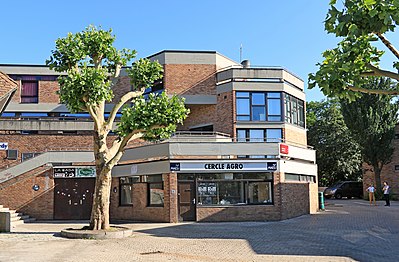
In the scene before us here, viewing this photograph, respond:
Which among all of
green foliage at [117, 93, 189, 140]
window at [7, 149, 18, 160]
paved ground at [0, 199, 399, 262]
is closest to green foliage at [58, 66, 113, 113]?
green foliage at [117, 93, 189, 140]

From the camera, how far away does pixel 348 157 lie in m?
45.4

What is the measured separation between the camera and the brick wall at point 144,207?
2123 centimetres

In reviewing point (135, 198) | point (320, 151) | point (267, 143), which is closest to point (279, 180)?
point (267, 143)

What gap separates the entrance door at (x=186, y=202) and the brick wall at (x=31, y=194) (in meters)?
8.07

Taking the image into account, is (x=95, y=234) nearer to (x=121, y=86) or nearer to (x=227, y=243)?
(x=227, y=243)

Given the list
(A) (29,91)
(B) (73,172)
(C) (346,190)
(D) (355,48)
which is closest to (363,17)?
(D) (355,48)

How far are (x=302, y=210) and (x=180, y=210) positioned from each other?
6659 mm

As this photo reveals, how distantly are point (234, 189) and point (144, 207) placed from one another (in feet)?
14.7

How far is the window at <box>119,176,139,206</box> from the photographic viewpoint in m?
23.9

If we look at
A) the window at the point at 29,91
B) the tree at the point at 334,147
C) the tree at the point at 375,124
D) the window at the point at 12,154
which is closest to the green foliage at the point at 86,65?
the window at the point at 12,154

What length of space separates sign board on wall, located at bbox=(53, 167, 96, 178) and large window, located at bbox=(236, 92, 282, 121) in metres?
9.46

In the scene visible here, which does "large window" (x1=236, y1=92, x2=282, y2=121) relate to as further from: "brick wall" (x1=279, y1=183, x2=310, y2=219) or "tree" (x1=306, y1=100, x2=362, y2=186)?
"tree" (x1=306, y1=100, x2=362, y2=186)

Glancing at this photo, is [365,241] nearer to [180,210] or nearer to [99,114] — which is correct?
[180,210]

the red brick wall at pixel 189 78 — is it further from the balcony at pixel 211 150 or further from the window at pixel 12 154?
the window at pixel 12 154
